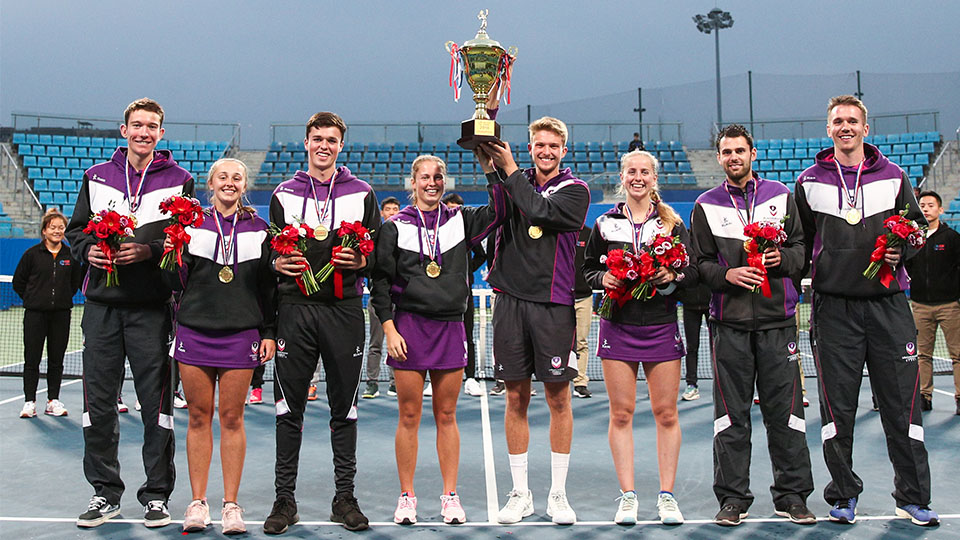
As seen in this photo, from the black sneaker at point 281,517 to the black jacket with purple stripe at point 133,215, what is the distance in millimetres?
1384

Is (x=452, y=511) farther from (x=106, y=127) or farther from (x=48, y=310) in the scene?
Result: (x=106, y=127)

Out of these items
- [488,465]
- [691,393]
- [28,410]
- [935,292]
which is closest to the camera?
[488,465]

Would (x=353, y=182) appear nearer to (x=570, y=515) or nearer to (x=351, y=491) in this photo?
(x=351, y=491)

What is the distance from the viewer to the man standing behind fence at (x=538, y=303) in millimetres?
4094

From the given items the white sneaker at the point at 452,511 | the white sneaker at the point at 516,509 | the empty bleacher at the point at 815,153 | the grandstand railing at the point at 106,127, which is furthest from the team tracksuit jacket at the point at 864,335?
the grandstand railing at the point at 106,127

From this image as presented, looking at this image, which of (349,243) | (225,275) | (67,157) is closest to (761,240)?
(349,243)

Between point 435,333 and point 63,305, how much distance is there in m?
4.90

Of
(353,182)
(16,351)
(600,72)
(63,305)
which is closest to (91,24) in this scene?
(600,72)

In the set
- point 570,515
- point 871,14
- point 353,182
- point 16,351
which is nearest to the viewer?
point 570,515

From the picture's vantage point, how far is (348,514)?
3.93 m

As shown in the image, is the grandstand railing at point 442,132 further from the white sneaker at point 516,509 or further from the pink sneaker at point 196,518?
the pink sneaker at point 196,518

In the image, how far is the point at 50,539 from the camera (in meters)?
3.76

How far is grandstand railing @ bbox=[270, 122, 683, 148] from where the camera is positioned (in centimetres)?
2830

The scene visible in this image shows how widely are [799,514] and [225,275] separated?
3.43 meters
